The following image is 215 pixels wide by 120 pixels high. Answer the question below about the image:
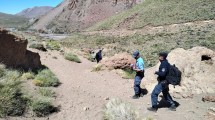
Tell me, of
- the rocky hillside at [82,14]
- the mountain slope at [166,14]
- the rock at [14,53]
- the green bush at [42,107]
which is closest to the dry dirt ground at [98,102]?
the green bush at [42,107]

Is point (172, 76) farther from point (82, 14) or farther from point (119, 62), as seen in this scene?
point (82, 14)

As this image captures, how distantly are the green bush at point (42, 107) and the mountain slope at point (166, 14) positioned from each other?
43386mm

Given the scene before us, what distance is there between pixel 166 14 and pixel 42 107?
2053 inches

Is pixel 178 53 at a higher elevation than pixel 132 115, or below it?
higher

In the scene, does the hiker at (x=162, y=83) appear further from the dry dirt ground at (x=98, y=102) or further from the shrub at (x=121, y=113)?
the shrub at (x=121, y=113)

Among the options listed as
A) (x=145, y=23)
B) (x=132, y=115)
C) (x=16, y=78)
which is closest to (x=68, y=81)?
(x=16, y=78)

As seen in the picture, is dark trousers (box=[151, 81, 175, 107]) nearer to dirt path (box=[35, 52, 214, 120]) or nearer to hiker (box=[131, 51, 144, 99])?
dirt path (box=[35, 52, 214, 120])

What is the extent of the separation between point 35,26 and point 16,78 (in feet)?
331

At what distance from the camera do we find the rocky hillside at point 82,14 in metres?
87.8

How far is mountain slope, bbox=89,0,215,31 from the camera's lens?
52.7 metres

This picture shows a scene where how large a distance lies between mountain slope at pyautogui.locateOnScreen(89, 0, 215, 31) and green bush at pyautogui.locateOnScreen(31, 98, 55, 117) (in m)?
43.4

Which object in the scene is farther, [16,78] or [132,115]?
[16,78]

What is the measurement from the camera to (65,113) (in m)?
9.21

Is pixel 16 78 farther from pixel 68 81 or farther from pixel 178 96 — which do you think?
pixel 178 96
